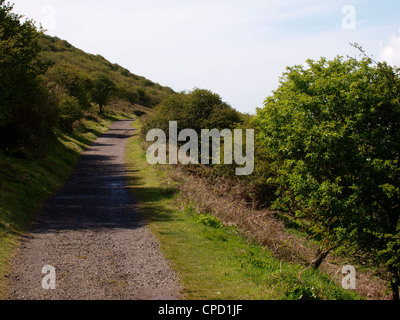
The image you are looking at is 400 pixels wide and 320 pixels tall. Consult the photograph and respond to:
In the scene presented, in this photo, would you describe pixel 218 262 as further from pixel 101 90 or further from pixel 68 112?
pixel 101 90

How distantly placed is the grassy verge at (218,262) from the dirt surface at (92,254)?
523 millimetres

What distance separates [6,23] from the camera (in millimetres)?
18719

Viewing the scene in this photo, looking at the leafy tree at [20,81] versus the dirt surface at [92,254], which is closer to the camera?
the dirt surface at [92,254]

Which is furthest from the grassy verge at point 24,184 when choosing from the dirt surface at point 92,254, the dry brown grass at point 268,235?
the dry brown grass at point 268,235

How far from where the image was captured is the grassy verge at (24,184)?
10952 millimetres

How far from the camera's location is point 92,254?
33.0 feet

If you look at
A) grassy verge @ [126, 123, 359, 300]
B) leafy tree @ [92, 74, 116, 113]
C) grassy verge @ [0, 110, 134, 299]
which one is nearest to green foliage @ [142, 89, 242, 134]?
grassy verge @ [0, 110, 134, 299]

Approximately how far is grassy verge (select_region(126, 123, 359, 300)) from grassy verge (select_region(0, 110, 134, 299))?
4.14 m

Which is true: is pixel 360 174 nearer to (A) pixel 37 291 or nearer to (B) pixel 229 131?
(A) pixel 37 291

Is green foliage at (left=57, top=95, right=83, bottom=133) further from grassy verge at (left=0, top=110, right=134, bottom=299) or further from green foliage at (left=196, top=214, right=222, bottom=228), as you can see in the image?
green foliage at (left=196, top=214, right=222, bottom=228)

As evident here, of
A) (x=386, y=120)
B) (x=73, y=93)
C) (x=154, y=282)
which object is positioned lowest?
(x=154, y=282)

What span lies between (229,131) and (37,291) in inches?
926

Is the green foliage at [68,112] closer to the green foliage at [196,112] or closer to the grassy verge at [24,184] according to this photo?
the grassy verge at [24,184]
